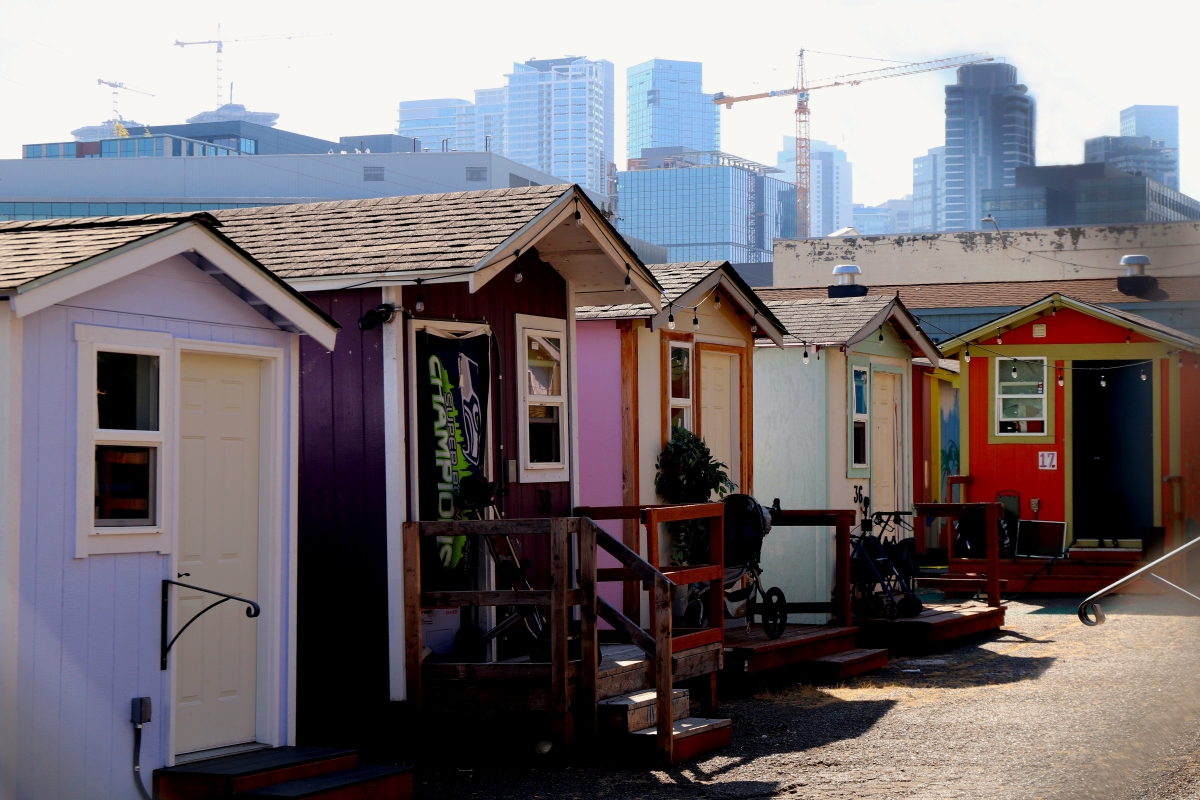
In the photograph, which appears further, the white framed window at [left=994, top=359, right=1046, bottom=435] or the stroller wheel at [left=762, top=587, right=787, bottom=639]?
the white framed window at [left=994, top=359, right=1046, bottom=435]

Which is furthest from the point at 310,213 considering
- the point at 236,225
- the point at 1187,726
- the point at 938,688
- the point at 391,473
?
the point at 1187,726

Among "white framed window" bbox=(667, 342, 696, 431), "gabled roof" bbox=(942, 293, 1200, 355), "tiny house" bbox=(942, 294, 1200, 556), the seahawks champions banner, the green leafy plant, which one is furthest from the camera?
"tiny house" bbox=(942, 294, 1200, 556)

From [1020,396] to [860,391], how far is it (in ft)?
19.7

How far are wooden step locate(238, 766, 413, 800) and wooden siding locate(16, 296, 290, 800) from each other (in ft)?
2.10

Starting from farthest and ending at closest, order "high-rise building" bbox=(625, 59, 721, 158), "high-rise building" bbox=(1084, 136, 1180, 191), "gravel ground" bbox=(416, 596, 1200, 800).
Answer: "high-rise building" bbox=(625, 59, 721, 158)
"gravel ground" bbox=(416, 596, 1200, 800)
"high-rise building" bbox=(1084, 136, 1180, 191)

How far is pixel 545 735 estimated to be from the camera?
8.09 metres

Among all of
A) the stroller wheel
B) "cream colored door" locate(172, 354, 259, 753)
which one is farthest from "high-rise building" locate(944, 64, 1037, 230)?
the stroller wheel

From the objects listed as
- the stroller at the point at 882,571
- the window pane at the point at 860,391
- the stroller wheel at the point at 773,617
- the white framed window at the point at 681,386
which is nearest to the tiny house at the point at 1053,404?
the window pane at the point at 860,391

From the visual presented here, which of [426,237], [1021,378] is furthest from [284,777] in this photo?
[1021,378]

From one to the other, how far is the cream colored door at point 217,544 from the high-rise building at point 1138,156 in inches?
224

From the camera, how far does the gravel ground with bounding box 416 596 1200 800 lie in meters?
7.07

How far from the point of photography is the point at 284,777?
6.48 meters

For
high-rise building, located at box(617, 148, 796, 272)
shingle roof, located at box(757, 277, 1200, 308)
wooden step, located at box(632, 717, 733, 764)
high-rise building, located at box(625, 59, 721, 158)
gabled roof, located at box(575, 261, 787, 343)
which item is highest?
high-rise building, located at box(625, 59, 721, 158)

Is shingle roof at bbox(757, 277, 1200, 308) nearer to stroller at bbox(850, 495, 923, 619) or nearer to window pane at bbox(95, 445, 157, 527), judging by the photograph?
stroller at bbox(850, 495, 923, 619)
